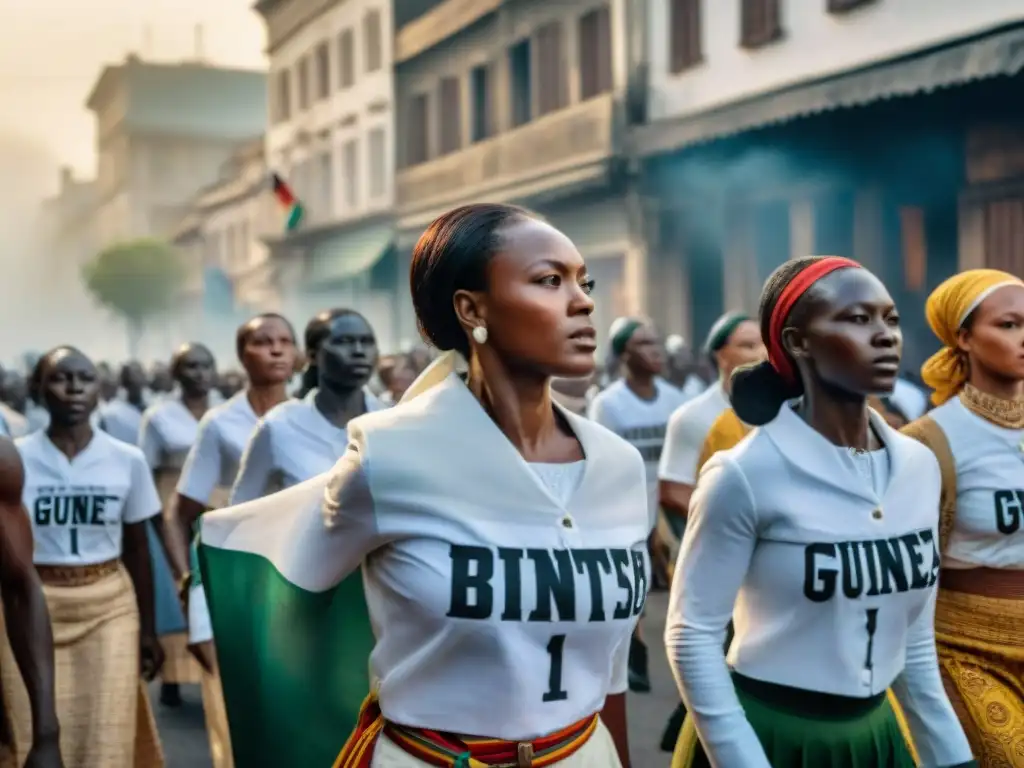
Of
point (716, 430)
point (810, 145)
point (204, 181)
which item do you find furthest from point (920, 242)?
point (204, 181)

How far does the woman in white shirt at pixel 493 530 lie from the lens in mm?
3070

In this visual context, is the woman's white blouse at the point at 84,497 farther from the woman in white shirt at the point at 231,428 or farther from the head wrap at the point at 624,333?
the head wrap at the point at 624,333

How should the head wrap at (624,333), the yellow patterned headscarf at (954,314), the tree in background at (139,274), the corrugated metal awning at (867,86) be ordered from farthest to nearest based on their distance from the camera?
the tree in background at (139,274) < the corrugated metal awning at (867,86) < the head wrap at (624,333) < the yellow patterned headscarf at (954,314)

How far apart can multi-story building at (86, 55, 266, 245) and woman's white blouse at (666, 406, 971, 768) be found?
78.9m

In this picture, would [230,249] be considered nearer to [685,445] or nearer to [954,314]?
[685,445]

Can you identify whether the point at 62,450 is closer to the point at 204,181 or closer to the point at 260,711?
the point at 260,711

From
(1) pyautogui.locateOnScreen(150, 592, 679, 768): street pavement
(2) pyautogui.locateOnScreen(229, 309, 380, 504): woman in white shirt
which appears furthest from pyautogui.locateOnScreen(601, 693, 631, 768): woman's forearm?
(1) pyautogui.locateOnScreen(150, 592, 679, 768): street pavement

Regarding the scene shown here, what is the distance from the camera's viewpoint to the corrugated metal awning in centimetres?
1388

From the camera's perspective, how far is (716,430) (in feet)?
22.6

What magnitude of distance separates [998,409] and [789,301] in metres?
1.25

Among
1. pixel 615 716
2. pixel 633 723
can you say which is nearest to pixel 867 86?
pixel 633 723

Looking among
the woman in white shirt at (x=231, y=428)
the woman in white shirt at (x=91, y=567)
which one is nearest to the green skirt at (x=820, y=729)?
the woman in white shirt at (x=91, y=567)

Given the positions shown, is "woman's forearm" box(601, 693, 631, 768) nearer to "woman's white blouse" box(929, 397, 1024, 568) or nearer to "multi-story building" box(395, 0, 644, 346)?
"woman's white blouse" box(929, 397, 1024, 568)

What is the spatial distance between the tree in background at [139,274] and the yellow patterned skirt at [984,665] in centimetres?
6345
